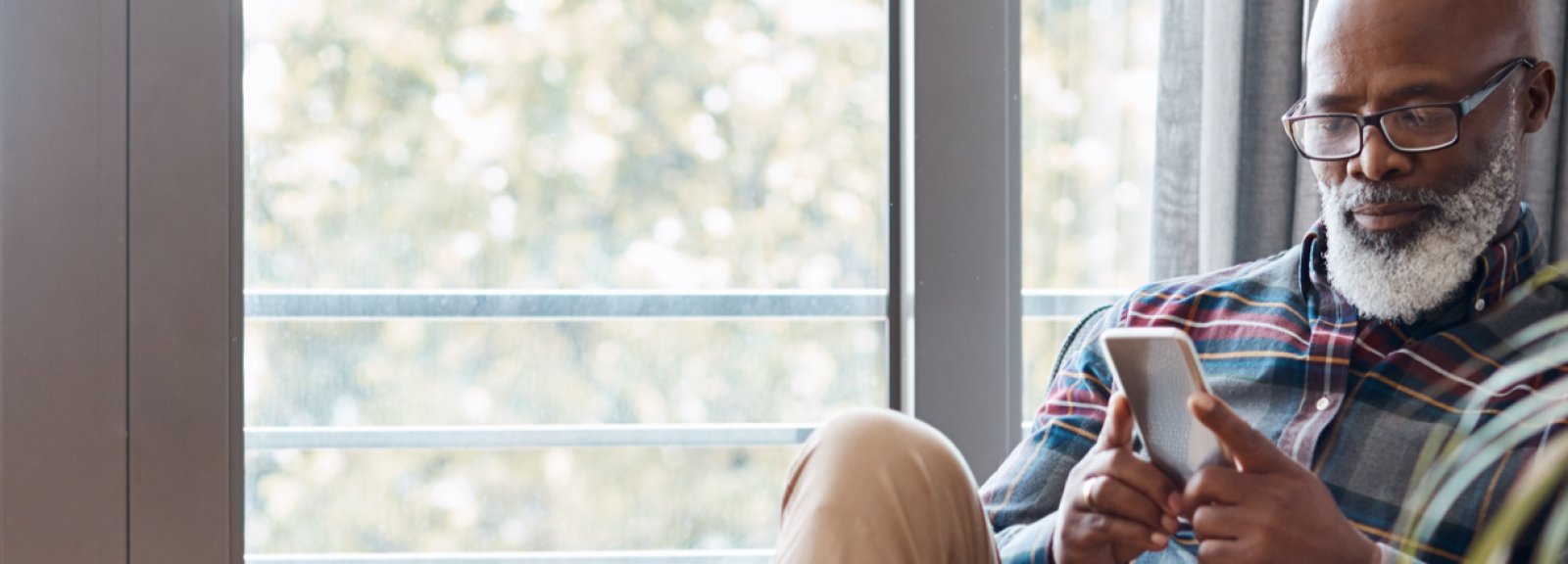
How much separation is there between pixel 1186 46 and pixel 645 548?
3.95ft

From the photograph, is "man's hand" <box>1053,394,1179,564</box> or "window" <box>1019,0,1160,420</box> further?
"window" <box>1019,0,1160,420</box>

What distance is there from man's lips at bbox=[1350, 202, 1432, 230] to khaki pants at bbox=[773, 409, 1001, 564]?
52 centimetres

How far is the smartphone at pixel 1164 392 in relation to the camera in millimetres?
743

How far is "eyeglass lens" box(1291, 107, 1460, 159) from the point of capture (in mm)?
983

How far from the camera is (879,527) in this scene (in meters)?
0.86

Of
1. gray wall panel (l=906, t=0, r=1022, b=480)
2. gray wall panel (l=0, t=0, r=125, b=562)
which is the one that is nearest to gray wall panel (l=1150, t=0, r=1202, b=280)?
gray wall panel (l=906, t=0, r=1022, b=480)

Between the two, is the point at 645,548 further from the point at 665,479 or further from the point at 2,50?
the point at 2,50

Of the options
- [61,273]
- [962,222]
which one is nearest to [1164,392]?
[962,222]

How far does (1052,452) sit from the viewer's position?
1.12 meters

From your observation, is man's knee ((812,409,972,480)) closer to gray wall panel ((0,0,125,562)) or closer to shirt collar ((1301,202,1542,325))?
shirt collar ((1301,202,1542,325))

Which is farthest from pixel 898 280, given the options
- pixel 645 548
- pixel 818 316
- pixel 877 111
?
pixel 645 548

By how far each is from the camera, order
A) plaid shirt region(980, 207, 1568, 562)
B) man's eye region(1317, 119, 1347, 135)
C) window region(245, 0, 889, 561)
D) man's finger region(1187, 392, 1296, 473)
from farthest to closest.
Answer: window region(245, 0, 889, 561), man's eye region(1317, 119, 1347, 135), plaid shirt region(980, 207, 1568, 562), man's finger region(1187, 392, 1296, 473)

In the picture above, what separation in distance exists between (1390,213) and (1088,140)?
0.62 metres

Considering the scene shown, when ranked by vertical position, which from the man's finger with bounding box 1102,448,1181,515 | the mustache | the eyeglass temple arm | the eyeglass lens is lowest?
the man's finger with bounding box 1102,448,1181,515
